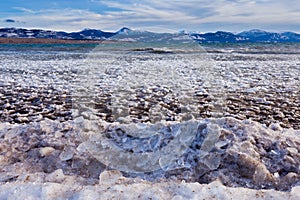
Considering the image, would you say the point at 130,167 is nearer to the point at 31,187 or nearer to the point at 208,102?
the point at 31,187

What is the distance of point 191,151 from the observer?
12.5 feet

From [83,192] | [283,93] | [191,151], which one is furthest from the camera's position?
[283,93]

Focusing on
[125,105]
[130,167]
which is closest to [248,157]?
[130,167]

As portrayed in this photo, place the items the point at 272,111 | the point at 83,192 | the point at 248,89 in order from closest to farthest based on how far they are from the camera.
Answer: the point at 83,192 → the point at 272,111 → the point at 248,89

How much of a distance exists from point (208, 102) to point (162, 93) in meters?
1.55

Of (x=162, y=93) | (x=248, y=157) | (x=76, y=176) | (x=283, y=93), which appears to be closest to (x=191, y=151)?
(x=248, y=157)

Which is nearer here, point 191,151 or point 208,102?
point 191,151

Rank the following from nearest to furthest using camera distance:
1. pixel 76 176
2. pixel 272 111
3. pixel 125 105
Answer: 1. pixel 76 176
2. pixel 272 111
3. pixel 125 105

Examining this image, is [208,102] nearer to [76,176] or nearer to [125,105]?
[125,105]

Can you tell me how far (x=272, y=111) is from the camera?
689 centimetres

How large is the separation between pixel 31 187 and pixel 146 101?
195 inches

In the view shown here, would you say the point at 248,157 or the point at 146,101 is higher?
the point at 248,157

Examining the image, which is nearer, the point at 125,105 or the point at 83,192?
the point at 83,192

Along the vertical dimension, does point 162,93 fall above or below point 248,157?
below
